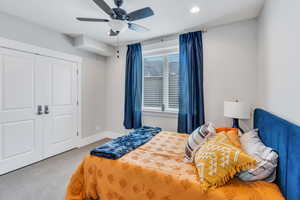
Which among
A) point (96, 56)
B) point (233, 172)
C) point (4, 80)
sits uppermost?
point (96, 56)

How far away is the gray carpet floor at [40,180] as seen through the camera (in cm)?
189

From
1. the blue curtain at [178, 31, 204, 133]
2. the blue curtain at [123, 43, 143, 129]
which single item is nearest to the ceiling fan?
the blue curtain at [178, 31, 204, 133]

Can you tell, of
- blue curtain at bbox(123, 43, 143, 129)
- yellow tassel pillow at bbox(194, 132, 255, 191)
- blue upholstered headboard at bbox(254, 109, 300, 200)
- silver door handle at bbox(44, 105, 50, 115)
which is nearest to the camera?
blue upholstered headboard at bbox(254, 109, 300, 200)

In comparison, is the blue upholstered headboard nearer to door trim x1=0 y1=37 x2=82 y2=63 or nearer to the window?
the window

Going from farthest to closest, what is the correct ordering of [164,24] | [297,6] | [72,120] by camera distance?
[72,120]
[164,24]
[297,6]

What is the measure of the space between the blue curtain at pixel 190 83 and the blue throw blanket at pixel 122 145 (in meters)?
0.76

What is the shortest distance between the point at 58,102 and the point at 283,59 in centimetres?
386

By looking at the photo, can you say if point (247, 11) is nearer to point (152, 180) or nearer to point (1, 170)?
point (152, 180)

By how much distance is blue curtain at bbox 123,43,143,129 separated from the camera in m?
3.67

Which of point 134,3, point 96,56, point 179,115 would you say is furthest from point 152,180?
point 96,56

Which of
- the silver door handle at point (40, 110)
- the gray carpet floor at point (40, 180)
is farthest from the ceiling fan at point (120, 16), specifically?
the gray carpet floor at point (40, 180)

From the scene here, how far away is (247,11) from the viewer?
234cm

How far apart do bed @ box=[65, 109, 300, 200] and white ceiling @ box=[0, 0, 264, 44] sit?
1832 millimetres

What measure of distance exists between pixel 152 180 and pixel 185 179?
314 millimetres
